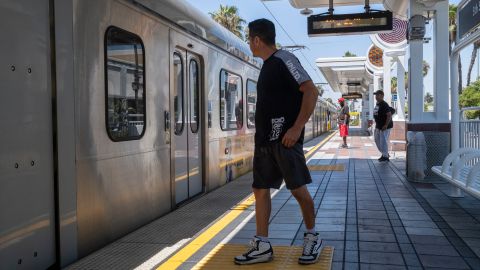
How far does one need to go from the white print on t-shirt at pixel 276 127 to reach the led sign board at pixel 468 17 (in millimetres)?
3027

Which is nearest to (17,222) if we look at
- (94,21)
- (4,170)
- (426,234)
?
(4,170)

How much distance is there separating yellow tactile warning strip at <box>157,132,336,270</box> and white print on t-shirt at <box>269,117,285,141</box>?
1.25 m

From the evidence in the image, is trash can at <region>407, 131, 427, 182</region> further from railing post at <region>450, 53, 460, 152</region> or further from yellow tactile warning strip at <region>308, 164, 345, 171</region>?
yellow tactile warning strip at <region>308, 164, 345, 171</region>

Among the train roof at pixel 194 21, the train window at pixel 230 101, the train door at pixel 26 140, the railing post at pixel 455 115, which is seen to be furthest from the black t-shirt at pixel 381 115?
the train door at pixel 26 140

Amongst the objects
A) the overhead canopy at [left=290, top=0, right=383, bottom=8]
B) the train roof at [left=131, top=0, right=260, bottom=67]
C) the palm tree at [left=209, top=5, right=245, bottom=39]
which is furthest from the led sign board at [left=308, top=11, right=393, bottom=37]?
the palm tree at [left=209, top=5, right=245, bottom=39]

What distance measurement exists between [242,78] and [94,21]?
5.31 meters

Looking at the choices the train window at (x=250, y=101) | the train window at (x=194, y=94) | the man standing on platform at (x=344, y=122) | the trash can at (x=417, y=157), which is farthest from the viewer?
the man standing on platform at (x=344, y=122)

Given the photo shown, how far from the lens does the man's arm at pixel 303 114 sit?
3.68m

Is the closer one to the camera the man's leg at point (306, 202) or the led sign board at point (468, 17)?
the man's leg at point (306, 202)

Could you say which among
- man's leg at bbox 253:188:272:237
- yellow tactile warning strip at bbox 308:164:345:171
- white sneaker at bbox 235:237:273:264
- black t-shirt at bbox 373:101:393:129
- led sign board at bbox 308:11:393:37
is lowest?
white sneaker at bbox 235:237:273:264

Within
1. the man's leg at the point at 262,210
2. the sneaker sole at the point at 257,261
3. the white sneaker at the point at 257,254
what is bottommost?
the sneaker sole at the point at 257,261

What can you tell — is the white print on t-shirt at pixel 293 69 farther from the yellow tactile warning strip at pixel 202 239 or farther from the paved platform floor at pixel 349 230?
the yellow tactile warning strip at pixel 202 239

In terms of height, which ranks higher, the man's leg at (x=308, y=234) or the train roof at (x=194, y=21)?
the train roof at (x=194, y=21)

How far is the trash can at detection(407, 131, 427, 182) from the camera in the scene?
8273mm
